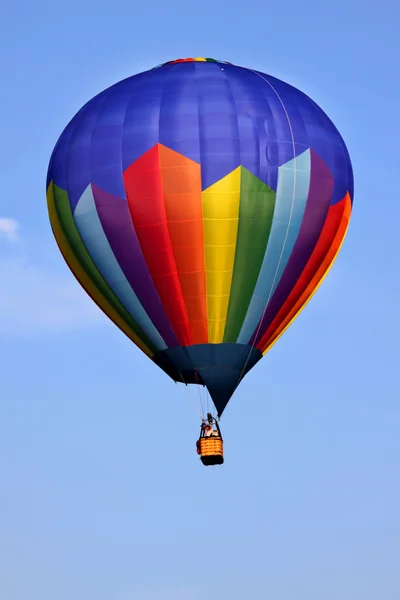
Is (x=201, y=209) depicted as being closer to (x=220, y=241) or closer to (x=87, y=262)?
(x=220, y=241)

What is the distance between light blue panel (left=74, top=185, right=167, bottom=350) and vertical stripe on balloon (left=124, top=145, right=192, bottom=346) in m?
0.82

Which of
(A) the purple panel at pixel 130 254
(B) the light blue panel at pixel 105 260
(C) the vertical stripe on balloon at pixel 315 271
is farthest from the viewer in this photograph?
(C) the vertical stripe on balloon at pixel 315 271

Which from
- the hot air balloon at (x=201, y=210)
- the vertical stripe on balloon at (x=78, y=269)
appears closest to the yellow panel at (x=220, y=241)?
the hot air balloon at (x=201, y=210)

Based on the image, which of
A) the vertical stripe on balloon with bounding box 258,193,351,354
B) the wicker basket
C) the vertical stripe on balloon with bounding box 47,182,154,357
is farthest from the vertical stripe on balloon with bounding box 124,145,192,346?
the wicker basket

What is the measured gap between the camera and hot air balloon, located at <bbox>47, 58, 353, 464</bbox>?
4966 centimetres

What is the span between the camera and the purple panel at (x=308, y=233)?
50594 millimetres

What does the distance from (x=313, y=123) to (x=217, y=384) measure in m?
6.21

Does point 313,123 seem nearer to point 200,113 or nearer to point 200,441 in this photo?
point 200,113

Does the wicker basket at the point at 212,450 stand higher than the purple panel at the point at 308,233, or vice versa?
the purple panel at the point at 308,233

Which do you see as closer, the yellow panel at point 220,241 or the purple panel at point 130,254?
the yellow panel at point 220,241

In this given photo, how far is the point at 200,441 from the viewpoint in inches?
1950

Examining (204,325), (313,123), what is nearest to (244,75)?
(313,123)

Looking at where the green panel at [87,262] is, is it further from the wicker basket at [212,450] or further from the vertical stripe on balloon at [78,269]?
the wicker basket at [212,450]

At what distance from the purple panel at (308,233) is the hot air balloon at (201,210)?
0.03 metres
